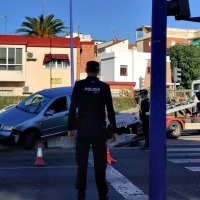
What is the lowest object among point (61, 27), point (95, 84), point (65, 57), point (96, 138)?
point (96, 138)

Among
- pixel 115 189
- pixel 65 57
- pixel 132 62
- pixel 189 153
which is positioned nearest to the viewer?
pixel 115 189

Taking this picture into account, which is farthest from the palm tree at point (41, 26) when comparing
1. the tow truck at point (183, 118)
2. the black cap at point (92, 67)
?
the black cap at point (92, 67)

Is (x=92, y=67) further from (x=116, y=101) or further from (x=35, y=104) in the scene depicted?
(x=116, y=101)

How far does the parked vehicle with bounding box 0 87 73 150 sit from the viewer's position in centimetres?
1316

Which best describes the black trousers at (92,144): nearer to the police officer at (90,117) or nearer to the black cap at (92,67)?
the police officer at (90,117)

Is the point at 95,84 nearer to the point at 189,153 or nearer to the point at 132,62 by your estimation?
the point at 189,153

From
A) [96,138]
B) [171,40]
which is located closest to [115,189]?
[96,138]

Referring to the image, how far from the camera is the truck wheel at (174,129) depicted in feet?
62.2

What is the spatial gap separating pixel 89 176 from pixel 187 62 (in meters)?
56.0

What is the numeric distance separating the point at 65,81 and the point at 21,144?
30.5 meters

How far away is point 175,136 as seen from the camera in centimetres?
1906

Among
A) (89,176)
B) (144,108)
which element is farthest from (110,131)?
(144,108)

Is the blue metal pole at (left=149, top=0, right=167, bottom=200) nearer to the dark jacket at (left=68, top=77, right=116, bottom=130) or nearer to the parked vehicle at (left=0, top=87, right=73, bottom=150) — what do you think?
the dark jacket at (left=68, top=77, right=116, bottom=130)

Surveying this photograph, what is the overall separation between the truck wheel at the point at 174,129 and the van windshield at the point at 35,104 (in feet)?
21.2
